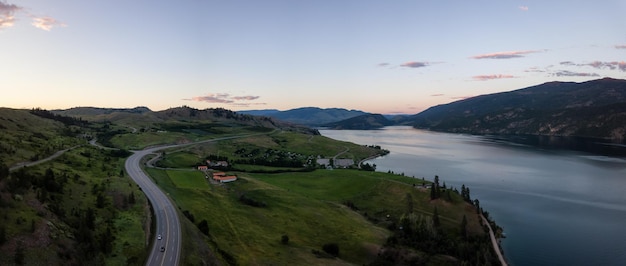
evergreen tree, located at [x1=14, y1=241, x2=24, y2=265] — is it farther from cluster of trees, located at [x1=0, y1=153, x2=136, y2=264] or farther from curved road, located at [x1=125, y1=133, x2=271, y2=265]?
curved road, located at [x1=125, y1=133, x2=271, y2=265]

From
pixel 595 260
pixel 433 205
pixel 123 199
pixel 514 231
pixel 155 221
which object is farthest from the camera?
pixel 433 205

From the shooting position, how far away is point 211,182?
130875 millimetres

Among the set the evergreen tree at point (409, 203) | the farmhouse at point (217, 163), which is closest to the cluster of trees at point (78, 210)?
the evergreen tree at point (409, 203)

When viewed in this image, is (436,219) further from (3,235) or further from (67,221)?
(3,235)

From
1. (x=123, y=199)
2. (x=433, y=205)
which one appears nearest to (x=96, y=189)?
(x=123, y=199)

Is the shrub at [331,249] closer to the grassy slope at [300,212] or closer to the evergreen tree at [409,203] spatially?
the grassy slope at [300,212]

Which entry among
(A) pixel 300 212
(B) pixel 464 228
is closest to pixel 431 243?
(B) pixel 464 228

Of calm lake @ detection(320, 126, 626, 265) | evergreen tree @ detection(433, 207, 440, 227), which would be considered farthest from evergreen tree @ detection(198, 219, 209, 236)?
calm lake @ detection(320, 126, 626, 265)

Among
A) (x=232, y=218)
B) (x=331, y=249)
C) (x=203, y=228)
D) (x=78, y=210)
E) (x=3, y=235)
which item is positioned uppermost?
→ (x=3, y=235)

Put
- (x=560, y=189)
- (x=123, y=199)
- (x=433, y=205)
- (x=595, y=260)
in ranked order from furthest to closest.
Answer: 1. (x=560, y=189)
2. (x=433, y=205)
3. (x=595, y=260)
4. (x=123, y=199)

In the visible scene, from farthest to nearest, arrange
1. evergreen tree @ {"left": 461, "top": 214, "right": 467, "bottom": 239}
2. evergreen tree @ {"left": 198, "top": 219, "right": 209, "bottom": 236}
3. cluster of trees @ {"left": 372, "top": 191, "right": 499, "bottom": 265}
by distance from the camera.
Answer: evergreen tree @ {"left": 461, "top": 214, "right": 467, "bottom": 239} → cluster of trees @ {"left": 372, "top": 191, "right": 499, "bottom": 265} → evergreen tree @ {"left": 198, "top": 219, "right": 209, "bottom": 236}

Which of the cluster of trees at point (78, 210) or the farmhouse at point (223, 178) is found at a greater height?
the cluster of trees at point (78, 210)

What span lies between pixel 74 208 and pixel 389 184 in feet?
349

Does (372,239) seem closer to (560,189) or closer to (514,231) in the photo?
(514,231)
